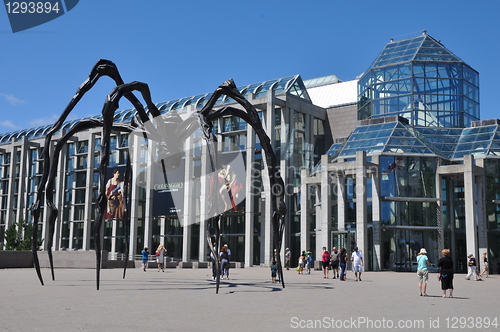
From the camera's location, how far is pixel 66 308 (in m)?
10.9

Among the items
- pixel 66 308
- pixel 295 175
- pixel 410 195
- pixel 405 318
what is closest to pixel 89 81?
pixel 66 308

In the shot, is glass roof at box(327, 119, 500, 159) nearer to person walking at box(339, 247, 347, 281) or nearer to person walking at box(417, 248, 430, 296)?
person walking at box(339, 247, 347, 281)

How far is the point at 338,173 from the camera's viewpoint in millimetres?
38875

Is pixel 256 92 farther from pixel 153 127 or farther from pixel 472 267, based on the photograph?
pixel 153 127

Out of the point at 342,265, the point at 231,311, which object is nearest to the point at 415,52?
the point at 342,265

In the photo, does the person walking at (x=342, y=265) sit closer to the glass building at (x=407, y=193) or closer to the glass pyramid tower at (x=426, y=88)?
the glass building at (x=407, y=193)

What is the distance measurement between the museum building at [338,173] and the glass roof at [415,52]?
0.13 metres

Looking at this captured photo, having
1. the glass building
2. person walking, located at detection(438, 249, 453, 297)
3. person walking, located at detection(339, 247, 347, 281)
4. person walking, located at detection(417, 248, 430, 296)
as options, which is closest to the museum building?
the glass building

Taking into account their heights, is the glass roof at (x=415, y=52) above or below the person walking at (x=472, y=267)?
above

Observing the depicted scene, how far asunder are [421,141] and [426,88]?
33.7 feet

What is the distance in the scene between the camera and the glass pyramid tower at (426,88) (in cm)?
4788

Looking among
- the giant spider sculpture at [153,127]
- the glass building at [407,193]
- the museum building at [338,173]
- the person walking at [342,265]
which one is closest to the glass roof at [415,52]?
the museum building at [338,173]

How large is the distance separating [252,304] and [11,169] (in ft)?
228

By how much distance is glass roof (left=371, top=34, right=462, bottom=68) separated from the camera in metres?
48.7
